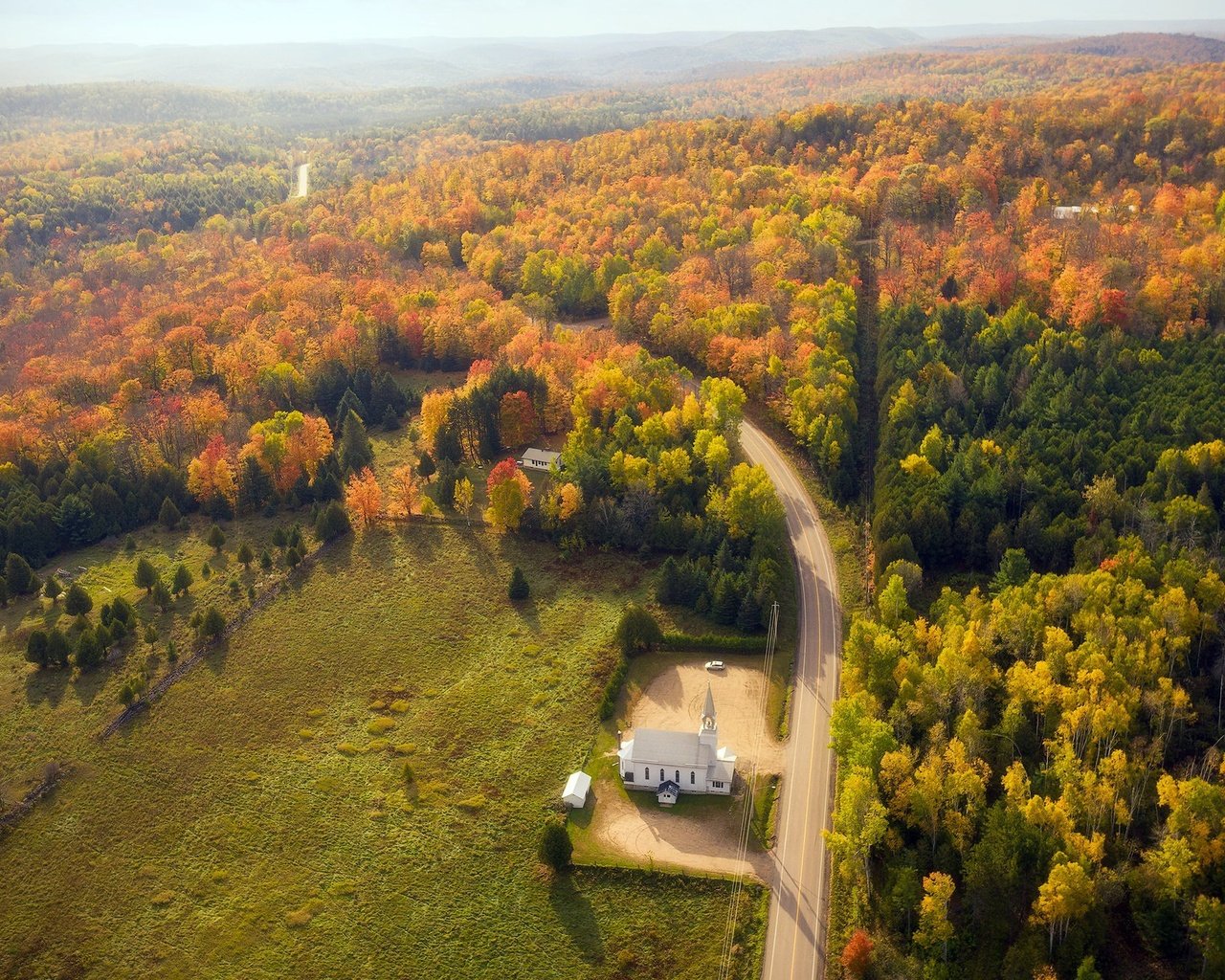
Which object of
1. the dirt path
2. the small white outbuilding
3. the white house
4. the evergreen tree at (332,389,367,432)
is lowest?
the dirt path

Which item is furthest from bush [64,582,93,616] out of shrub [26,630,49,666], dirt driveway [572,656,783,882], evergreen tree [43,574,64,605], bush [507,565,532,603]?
dirt driveway [572,656,783,882]

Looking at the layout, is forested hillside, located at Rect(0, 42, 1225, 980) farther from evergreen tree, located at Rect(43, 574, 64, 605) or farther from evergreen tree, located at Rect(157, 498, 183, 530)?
evergreen tree, located at Rect(43, 574, 64, 605)

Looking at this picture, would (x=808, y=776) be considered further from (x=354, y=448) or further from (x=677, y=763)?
(x=354, y=448)

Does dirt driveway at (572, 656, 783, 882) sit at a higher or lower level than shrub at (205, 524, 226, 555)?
lower

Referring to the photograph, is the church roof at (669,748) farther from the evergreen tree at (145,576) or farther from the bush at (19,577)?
the bush at (19,577)

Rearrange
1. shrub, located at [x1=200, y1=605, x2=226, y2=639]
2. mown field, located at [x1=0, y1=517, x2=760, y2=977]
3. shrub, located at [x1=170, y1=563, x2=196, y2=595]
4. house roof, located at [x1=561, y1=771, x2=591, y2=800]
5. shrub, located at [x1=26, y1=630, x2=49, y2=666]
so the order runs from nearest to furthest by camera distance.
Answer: mown field, located at [x1=0, y1=517, x2=760, y2=977], house roof, located at [x1=561, y1=771, x2=591, y2=800], shrub, located at [x1=26, y1=630, x2=49, y2=666], shrub, located at [x1=200, y1=605, x2=226, y2=639], shrub, located at [x1=170, y1=563, x2=196, y2=595]

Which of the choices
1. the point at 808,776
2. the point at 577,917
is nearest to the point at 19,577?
the point at 577,917

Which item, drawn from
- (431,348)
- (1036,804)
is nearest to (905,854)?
(1036,804)

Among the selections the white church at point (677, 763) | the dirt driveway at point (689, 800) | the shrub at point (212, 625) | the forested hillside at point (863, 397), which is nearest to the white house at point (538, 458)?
the forested hillside at point (863, 397)
